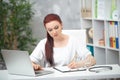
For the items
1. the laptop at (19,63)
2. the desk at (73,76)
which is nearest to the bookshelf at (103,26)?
the desk at (73,76)

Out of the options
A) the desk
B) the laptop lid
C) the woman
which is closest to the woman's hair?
the woman

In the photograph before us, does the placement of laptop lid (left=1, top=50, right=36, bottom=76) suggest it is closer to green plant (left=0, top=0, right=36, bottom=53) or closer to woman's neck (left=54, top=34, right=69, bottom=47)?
woman's neck (left=54, top=34, right=69, bottom=47)

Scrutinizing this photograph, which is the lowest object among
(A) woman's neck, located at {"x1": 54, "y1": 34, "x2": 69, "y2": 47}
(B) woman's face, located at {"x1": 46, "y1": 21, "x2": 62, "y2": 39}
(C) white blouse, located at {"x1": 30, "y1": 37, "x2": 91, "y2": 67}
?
(C) white blouse, located at {"x1": 30, "y1": 37, "x2": 91, "y2": 67}

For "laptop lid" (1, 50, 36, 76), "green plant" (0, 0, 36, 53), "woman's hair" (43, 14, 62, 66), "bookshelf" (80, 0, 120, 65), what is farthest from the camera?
"green plant" (0, 0, 36, 53)

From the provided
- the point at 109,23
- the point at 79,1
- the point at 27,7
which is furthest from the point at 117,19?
the point at 27,7

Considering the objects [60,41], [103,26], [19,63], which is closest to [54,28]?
[60,41]

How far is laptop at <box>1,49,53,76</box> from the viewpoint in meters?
2.01

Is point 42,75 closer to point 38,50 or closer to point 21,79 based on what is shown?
point 21,79

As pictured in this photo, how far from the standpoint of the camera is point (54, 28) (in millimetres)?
2762

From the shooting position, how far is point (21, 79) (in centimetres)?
203

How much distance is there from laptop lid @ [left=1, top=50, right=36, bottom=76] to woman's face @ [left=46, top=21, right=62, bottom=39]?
749 mm

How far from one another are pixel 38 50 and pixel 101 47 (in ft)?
5.29

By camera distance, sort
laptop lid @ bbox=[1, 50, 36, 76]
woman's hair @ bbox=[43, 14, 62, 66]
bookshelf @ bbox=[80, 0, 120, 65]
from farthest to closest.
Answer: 1. bookshelf @ bbox=[80, 0, 120, 65]
2. woman's hair @ bbox=[43, 14, 62, 66]
3. laptop lid @ bbox=[1, 50, 36, 76]

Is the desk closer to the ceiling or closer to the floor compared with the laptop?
closer to the floor
